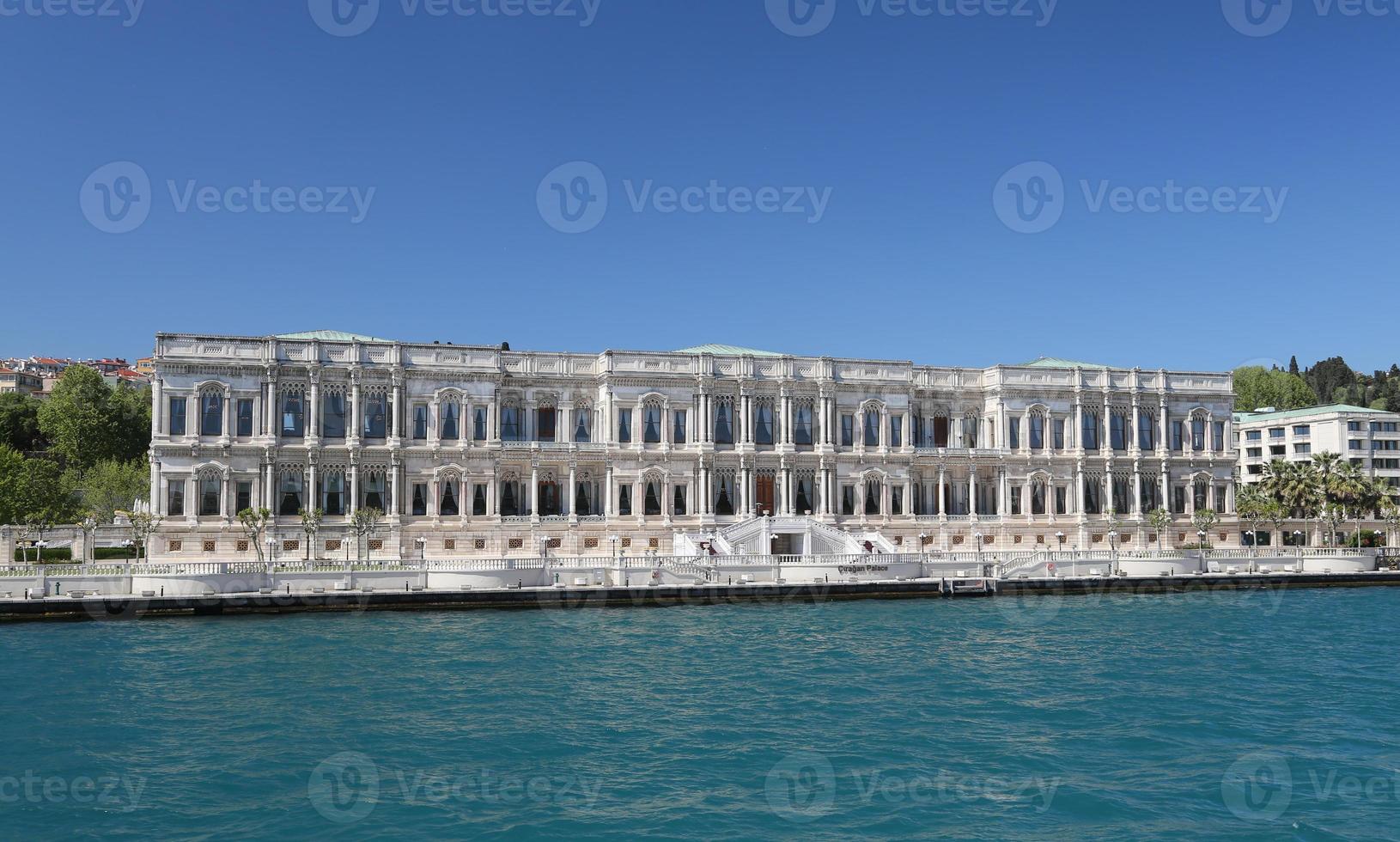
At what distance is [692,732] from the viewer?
1026 inches

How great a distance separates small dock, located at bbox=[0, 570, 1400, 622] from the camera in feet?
140

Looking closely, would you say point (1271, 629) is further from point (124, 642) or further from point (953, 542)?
point (124, 642)

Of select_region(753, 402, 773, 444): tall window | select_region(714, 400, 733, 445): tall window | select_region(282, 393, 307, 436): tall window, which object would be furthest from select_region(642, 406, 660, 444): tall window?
select_region(282, 393, 307, 436): tall window

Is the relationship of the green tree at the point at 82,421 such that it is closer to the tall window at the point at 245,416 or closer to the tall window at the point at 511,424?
the tall window at the point at 245,416

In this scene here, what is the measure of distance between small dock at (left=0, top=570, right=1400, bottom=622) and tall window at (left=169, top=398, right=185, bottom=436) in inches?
579

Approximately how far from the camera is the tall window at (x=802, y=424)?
64.9m

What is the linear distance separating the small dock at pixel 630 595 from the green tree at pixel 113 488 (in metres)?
25.8

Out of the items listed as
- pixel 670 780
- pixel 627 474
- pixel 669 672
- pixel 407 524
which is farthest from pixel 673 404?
pixel 670 780

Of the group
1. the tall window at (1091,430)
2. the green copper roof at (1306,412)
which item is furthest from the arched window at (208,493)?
the green copper roof at (1306,412)

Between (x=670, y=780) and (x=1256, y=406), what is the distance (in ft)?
383

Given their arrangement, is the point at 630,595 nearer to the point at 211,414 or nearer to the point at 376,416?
the point at 376,416

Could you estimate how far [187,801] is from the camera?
20.9 m

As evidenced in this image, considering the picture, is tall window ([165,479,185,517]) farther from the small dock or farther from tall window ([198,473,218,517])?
the small dock

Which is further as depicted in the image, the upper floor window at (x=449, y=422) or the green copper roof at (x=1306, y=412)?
the green copper roof at (x=1306, y=412)
